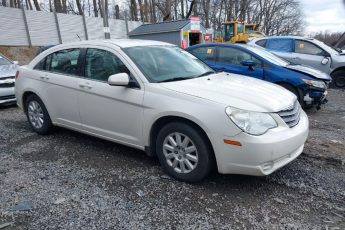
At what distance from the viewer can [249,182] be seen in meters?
3.61

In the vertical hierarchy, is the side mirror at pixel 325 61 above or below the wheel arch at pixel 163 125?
below

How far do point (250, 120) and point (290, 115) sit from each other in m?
0.62

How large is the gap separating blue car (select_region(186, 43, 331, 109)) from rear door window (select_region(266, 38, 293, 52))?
2.84 meters

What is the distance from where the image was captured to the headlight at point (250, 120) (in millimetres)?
3096

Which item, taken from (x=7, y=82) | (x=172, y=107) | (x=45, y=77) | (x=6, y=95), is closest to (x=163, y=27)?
(x=7, y=82)

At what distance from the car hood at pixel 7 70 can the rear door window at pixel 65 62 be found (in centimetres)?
340

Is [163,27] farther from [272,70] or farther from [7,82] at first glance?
[272,70]

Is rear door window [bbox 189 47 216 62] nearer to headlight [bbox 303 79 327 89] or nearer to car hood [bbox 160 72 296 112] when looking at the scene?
headlight [bbox 303 79 327 89]

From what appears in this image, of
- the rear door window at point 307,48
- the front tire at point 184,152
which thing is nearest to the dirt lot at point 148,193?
the front tire at point 184,152

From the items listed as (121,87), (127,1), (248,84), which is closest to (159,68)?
(121,87)

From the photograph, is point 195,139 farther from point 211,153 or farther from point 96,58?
point 96,58

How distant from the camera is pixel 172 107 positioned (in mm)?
3436

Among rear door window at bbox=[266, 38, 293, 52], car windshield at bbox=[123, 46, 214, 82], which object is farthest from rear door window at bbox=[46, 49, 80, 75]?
rear door window at bbox=[266, 38, 293, 52]

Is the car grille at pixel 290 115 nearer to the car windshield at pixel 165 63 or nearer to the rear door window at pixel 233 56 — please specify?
the car windshield at pixel 165 63
